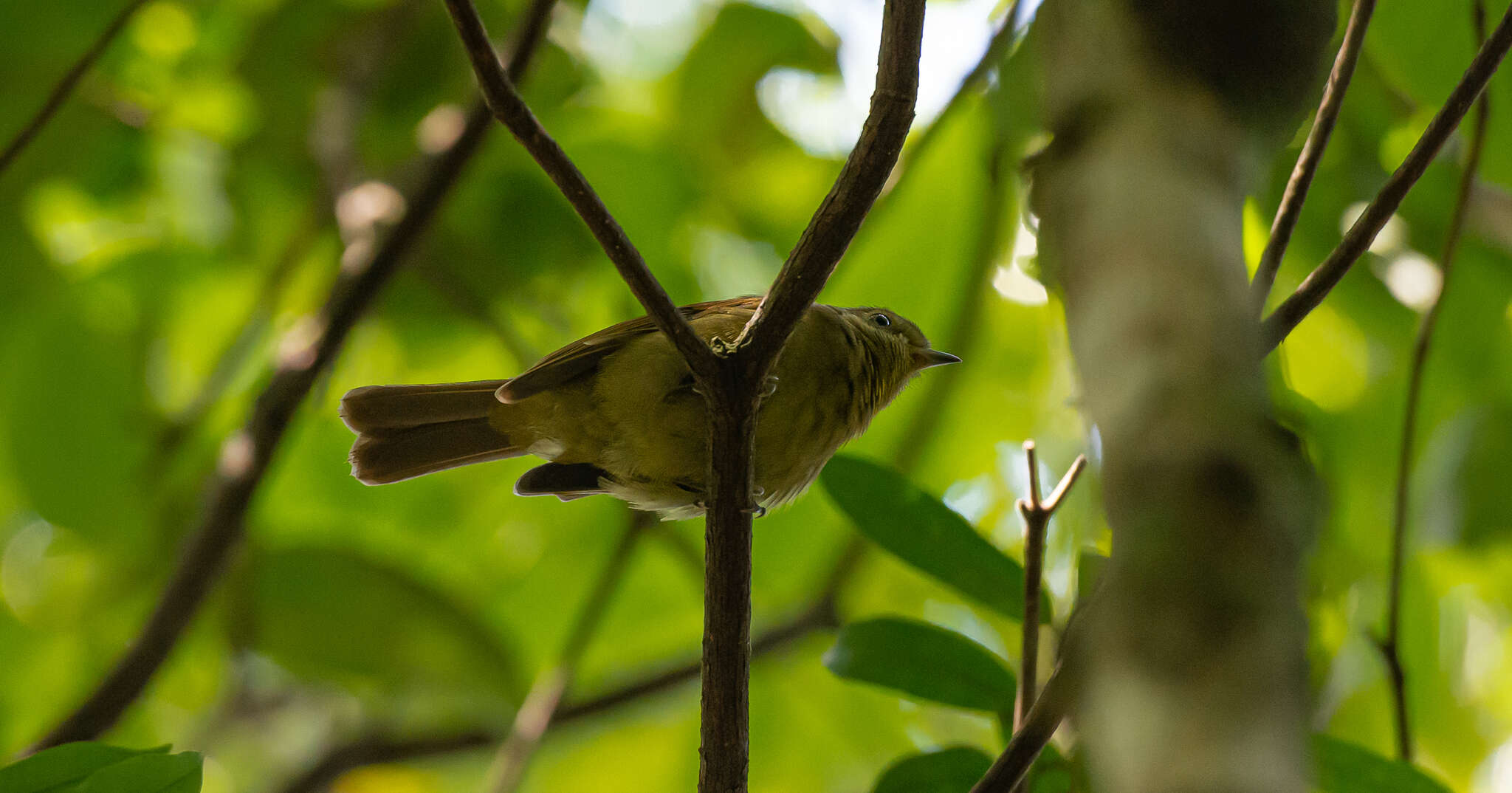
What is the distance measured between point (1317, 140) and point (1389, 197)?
23 cm

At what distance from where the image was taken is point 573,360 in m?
2.96

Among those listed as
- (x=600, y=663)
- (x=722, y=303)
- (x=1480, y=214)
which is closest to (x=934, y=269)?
(x=722, y=303)

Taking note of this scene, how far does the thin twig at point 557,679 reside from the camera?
331 cm

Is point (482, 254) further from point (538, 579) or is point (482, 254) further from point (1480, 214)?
point (1480, 214)

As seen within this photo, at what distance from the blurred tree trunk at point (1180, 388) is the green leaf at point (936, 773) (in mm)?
1183

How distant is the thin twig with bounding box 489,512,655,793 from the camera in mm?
3312

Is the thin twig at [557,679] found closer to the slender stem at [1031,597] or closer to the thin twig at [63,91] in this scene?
the slender stem at [1031,597]

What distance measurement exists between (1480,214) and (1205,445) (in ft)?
10.2

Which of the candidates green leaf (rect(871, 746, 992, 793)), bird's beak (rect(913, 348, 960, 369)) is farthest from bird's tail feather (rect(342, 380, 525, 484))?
green leaf (rect(871, 746, 992, 793))

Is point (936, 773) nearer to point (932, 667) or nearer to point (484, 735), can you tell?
point (932, 667)

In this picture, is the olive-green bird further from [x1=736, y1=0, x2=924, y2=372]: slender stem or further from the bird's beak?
[x1=736, y1=0, x2=924, y2=372]: slender stem

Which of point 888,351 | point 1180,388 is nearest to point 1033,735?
point 1180,388

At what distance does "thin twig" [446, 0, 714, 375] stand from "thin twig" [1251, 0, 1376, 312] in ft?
2.94

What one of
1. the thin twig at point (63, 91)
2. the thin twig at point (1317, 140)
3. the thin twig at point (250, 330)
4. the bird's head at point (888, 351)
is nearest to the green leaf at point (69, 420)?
the thin twig at point (250, 330)
